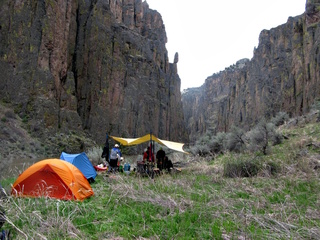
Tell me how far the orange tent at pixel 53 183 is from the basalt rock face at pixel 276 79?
104ft

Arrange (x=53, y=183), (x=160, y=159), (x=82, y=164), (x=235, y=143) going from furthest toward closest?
(x=235, y=143)
(x=160, y=159)
(x=82, y=164)
(x=53, y=183)

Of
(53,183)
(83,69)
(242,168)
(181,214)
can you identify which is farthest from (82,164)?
(83,69)

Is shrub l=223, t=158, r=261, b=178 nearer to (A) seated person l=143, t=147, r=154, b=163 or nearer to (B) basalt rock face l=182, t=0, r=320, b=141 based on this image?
(A) seated person l=143, t=147, r=154, b=163

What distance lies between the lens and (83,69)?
136 ft

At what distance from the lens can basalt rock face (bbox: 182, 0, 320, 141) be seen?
34.5 m

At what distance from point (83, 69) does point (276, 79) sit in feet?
127

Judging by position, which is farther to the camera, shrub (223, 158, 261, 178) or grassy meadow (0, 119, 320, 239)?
shrub (223, 158, 261, 178)

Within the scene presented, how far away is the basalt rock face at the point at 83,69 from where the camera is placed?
31.1 m

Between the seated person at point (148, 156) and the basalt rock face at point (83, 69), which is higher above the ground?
the basalt rock face at point (83, 69)

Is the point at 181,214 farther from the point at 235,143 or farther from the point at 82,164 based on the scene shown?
the point at 235,143

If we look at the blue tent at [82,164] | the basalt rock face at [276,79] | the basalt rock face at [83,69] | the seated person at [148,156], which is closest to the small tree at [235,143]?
the seated person at [148,156]

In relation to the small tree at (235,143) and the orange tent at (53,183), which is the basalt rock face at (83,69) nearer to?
the small tree at (235,143)

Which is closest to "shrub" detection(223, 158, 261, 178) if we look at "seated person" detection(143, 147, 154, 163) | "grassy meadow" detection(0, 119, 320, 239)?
"grassy meadow" detection(0, 119, 320, 239)

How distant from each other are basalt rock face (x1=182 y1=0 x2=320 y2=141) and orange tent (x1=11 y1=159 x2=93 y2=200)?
31790 millimetres
